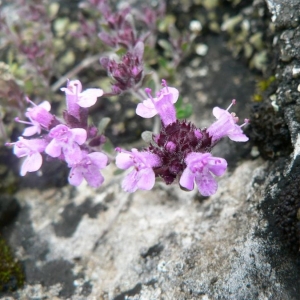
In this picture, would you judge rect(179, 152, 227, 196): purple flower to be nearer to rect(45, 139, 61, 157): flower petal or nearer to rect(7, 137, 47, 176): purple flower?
rect(45, 139, 61, 157): flower petal

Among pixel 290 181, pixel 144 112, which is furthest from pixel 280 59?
pixel 144 112

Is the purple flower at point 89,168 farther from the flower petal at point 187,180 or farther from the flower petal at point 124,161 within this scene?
the flower petal at point 187,180

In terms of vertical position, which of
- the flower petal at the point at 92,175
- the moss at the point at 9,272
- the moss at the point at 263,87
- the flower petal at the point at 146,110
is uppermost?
the flower petal at the point at 146,110

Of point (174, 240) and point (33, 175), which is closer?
point (174, 240)

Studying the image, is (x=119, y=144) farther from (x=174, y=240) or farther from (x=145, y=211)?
(x=174, y=240)

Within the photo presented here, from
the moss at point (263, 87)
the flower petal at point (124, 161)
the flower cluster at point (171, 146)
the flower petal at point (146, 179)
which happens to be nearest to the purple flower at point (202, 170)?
the flower cluster at point (171, 146)

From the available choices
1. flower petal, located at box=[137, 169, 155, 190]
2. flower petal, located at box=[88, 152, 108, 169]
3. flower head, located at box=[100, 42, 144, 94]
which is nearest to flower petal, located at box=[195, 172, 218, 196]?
flower petal, located at box=[137, 169, 155, 190]
